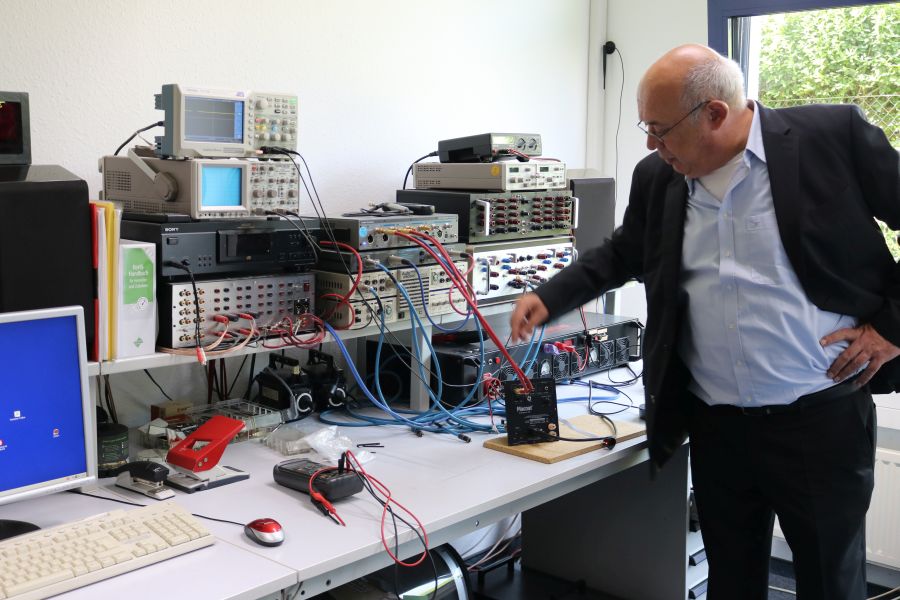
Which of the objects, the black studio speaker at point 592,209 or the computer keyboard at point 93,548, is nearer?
the computer keyboard at point 93,548

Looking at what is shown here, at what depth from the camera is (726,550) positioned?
227 cm

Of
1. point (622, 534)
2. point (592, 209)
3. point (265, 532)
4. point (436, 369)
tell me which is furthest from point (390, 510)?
point (592, 209)

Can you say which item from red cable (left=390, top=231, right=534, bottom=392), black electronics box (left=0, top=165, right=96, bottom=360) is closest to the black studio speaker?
red cable (left=390, top=231, right=534, bottom=392)

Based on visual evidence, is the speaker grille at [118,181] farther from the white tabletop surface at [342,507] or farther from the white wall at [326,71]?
the white tabletop surface at [342,507]

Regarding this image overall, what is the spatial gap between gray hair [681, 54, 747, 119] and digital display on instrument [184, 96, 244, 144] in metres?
1.00

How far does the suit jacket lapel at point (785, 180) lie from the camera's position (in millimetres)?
1948

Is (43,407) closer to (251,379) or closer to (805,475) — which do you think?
(251,379)

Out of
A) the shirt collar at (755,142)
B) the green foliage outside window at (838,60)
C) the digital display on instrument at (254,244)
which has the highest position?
the green foliage outside window at (838,60)

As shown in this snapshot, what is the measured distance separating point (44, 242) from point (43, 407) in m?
0.32

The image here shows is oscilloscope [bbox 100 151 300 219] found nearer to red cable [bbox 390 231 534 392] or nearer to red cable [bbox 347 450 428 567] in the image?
red cable [bbox 390 231 534 392]

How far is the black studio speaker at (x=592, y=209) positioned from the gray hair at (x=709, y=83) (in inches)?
43.3

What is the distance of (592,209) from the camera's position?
10.5 ft

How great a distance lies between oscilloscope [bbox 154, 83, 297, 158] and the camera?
78.2 inches

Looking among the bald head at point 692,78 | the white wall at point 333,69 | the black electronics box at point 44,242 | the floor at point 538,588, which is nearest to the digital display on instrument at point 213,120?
the black electronics box at point 44,242
